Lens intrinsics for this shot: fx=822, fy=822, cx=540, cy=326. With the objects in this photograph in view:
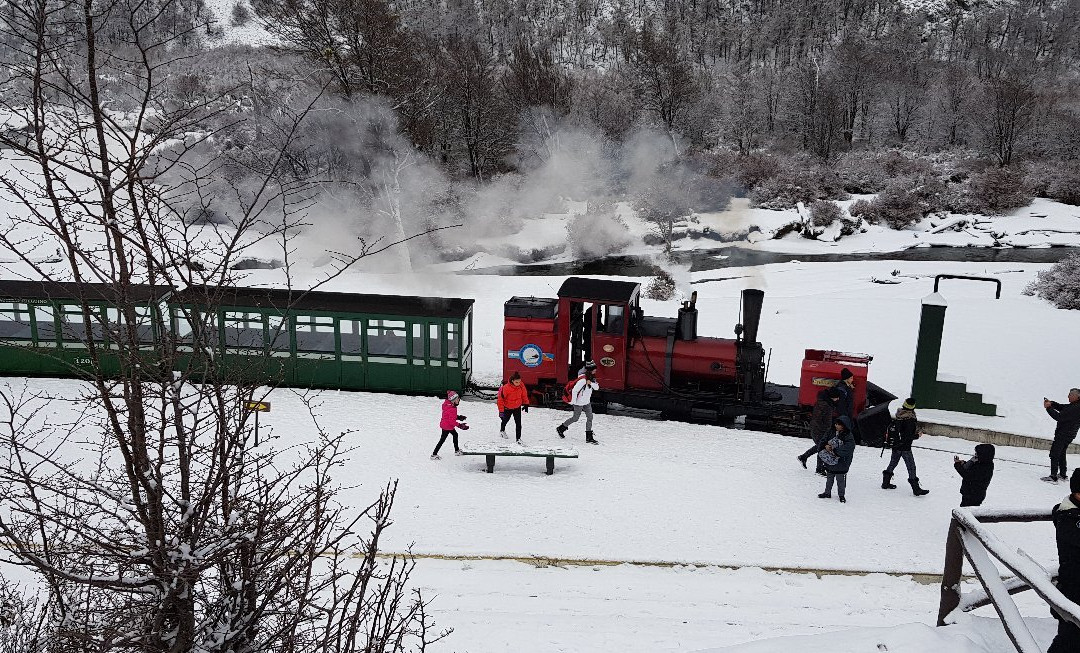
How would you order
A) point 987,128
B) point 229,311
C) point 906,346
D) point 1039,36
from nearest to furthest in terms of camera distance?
point 229,311 → point 906,346 → point 987,128 → point 1039,36

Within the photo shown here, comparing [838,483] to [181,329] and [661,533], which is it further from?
[181,329]

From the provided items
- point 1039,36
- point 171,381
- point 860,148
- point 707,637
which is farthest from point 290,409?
point 1039,36

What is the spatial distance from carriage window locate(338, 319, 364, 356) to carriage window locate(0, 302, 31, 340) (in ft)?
16.9

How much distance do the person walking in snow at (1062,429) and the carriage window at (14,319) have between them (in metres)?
15.3

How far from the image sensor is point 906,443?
399 inches

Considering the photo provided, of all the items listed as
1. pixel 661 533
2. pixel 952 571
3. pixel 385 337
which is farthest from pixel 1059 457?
pixel 385 337

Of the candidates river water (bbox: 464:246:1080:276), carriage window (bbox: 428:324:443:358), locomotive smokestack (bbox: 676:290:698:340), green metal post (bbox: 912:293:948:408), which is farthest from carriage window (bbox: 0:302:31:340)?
green metal post (bbox: 912:293:948:408)

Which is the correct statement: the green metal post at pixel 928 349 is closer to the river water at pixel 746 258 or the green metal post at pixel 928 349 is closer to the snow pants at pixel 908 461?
the snow pants at pixel 908 461

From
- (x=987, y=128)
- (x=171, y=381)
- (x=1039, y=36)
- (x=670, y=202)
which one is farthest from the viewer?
(x=1039, y=36)

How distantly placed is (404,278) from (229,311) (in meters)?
9.09

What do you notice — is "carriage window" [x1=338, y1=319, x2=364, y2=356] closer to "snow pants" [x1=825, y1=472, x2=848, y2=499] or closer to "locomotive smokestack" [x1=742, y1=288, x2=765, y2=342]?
"locomotive smokestack" [x1=742, y1=288, x2=765, y2=342]

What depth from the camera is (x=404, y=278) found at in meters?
22.1

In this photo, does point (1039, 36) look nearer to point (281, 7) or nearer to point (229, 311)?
point (281, 7)

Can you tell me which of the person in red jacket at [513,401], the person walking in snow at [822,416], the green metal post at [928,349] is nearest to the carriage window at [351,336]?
the person in red jacket at [513,401]
